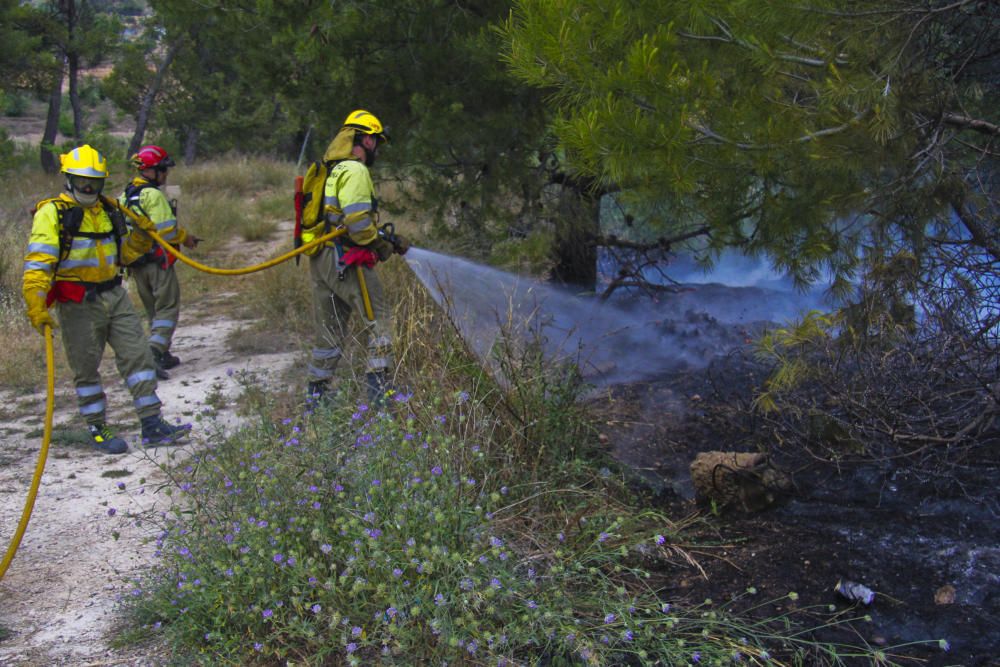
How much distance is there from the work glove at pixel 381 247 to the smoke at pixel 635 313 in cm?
16

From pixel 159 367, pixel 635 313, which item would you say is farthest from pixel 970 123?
pixel 159 367

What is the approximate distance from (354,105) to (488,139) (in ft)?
3.17

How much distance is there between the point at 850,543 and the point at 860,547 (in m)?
0.04

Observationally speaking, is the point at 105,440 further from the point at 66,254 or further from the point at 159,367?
the point at 159,367

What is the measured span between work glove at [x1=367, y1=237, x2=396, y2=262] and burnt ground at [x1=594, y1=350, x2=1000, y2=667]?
1878 mm

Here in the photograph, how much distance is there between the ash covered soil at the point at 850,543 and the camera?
3.15 metres

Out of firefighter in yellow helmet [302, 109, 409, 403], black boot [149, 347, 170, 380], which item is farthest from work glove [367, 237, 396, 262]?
black boot [149, 347, 170, 380]

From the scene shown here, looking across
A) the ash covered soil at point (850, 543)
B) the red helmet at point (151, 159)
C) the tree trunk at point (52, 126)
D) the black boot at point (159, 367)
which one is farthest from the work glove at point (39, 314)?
the tree trunk at point (52, 126)

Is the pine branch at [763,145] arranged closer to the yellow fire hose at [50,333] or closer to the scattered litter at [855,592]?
the scattered litter at [855,592]

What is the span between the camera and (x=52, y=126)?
638 inches

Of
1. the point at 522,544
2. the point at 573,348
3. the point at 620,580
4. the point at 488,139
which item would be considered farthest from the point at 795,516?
the point at 488,139

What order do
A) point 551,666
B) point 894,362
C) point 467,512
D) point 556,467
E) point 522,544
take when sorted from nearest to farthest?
point 551,666, point 467,512, point 522,544, point 894,362, point 556,467

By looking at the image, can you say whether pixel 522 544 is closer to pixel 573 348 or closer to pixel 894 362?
pixel 894 362

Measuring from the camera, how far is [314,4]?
5926 millimetres
